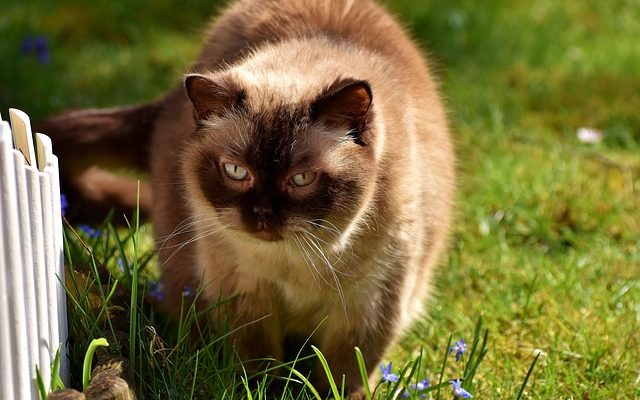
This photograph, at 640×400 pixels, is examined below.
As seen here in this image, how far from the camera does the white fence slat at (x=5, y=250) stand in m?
1.75

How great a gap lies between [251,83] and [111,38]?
10.1ft

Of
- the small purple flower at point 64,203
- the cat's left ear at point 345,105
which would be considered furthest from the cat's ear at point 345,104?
the small purple flower at point 64,203

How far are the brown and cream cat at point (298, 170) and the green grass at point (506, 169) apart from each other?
0.20m

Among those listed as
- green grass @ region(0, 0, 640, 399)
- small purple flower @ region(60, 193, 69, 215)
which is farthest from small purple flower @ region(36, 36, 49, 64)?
small purple flower @ region(60, 193, 69, 215)

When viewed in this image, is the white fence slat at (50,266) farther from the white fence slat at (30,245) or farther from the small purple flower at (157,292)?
the small purple flower at (157,292)

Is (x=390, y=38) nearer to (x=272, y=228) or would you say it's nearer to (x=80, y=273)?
(x=272, y=228)

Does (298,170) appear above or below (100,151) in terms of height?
above

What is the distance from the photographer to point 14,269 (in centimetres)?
183

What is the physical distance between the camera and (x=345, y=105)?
7.26ft

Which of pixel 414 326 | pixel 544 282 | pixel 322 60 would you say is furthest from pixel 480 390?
pixel 322 60

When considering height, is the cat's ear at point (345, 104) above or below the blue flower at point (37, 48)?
above

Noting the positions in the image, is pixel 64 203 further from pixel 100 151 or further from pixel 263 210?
pixel 263 210

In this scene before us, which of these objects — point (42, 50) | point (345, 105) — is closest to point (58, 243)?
point (345, 105)

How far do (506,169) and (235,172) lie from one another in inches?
80.3
